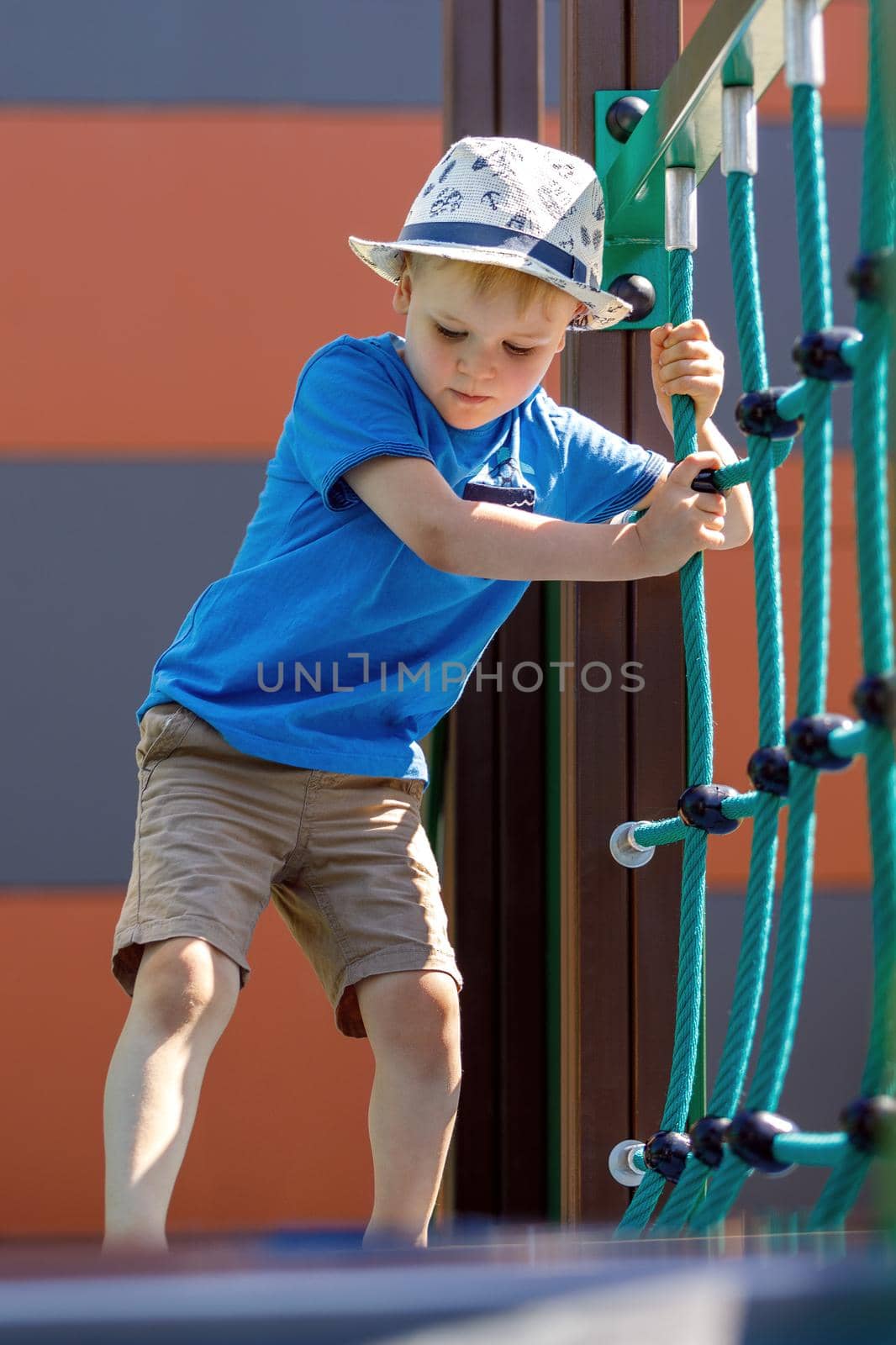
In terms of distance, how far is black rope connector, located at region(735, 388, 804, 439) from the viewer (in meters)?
0.93

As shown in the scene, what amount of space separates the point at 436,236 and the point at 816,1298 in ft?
2.99

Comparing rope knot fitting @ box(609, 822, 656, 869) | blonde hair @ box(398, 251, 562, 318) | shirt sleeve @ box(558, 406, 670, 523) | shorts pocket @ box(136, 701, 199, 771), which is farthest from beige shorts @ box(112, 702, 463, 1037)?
blonde hair @ box(398, 251, 562, 318)

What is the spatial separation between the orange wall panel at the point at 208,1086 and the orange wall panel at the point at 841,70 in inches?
70.2

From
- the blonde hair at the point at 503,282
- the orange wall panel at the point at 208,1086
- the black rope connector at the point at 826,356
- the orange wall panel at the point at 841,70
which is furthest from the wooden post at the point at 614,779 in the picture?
the orange wall panel at the point at 841,70

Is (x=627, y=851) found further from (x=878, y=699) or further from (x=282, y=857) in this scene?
(x=878, y=699)

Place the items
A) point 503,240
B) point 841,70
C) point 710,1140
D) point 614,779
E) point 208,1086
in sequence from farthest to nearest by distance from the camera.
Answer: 1. point 841,70
2. point 208,1086
3. point 614,779
4. point 503,240
5. point 710,1140

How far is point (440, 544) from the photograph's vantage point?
1099mm

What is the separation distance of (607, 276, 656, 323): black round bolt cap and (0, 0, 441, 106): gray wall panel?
1666mm

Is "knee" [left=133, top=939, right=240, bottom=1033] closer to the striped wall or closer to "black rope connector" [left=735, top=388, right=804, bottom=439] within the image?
"black rope connector" [left=735, top=388, right=804, bottom=439]

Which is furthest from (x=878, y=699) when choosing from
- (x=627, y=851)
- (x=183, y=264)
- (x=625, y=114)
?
(x=183, y=264)

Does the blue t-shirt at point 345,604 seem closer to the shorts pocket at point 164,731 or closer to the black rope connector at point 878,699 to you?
the shorts pocket at point 164,731

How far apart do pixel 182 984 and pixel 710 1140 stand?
1.23 feet

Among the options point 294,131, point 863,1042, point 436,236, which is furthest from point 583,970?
point 294,131

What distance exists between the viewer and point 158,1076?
104 cm
